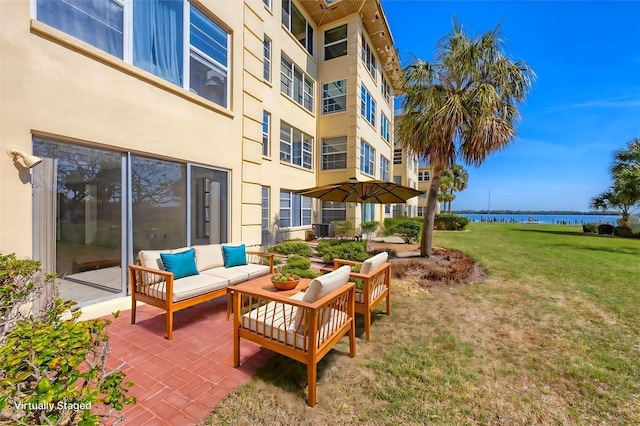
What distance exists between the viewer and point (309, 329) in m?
2.73

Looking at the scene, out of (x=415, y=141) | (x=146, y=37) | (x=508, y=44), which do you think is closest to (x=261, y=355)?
(x=146, y=37)

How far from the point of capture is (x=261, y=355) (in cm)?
351

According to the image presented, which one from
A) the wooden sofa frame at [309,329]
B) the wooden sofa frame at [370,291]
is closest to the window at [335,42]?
the wooden sofa frame at [370,291]

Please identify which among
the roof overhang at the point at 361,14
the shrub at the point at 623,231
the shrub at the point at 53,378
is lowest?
the shrub at the point at 623,231

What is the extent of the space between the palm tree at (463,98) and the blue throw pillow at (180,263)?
321 inches

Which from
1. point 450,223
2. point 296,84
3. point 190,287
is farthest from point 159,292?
point 450,223

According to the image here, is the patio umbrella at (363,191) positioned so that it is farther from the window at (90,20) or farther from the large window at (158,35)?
the window at (90,20)

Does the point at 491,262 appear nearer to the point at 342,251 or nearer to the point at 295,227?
the point at 342,251

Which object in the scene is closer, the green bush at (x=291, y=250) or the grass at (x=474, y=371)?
the grass at (x=474, y=371)

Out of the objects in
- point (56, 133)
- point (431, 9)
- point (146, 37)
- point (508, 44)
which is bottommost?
point (56, 133)

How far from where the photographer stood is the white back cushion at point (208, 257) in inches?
209

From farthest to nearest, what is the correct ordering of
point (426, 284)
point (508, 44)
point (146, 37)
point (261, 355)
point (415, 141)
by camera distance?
point (415, 141), point (508, 44), point (426, 284), point (146, 37), point (261, 355)

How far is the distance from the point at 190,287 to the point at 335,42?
1545 centimetres

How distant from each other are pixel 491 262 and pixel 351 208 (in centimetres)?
723
